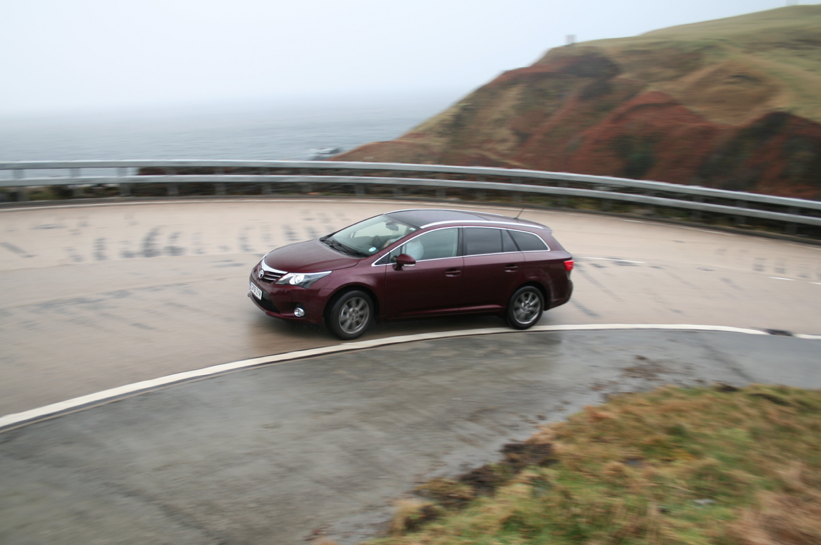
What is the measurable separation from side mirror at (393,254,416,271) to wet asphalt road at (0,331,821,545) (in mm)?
973

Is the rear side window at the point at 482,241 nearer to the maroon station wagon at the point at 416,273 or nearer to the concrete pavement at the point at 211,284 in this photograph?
the maroon station wagon at the point at 416,273

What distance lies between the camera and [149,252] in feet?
36.8

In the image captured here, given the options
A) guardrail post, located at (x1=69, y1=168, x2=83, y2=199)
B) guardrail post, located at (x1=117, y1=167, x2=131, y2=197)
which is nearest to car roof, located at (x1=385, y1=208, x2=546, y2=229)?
guardrail post, located at (x1=117, y1=167, x2=131, y2=197)

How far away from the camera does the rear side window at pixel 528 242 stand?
9.06 metres

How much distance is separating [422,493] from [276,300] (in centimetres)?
356

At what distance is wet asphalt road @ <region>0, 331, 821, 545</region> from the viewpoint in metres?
4.25

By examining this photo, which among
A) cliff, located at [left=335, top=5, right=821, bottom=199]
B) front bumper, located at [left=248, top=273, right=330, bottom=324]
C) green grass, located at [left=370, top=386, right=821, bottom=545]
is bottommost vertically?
green grass, located at [left=370, top=386, right=821, bottom=545]

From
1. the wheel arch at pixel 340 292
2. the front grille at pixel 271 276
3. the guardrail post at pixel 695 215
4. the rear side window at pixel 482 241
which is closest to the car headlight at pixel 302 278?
the front grille at pixel 271 276

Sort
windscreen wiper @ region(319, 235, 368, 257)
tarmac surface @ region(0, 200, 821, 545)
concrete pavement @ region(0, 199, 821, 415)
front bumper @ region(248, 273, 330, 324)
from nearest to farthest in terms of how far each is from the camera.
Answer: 1. tarmac surface @ region(0, 200, 821, 545)
2. concrete pavement @ region(0, 199, 821, 415)
3. front bumper @ region(248, 273, 330, 324)
4. windscreen wiper @ region(319, 235, 368, 257)

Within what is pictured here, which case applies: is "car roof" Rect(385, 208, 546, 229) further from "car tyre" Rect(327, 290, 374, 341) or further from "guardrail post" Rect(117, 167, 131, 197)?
"guardrail post" Rect(117, 167, 131, 197)

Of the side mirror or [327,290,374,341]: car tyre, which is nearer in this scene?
[327,290,374,341]: car tyre

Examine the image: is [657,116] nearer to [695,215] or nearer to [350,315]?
[695,215]

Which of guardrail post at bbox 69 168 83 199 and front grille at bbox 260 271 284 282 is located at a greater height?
guardrail post at bbox 69 168 83 199

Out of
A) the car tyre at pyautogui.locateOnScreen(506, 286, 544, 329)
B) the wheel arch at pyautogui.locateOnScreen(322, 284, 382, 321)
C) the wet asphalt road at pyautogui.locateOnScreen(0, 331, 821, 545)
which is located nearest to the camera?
the wet asphalt road at pyautogui.locateOnScreen(0, 331, 821, 545)
